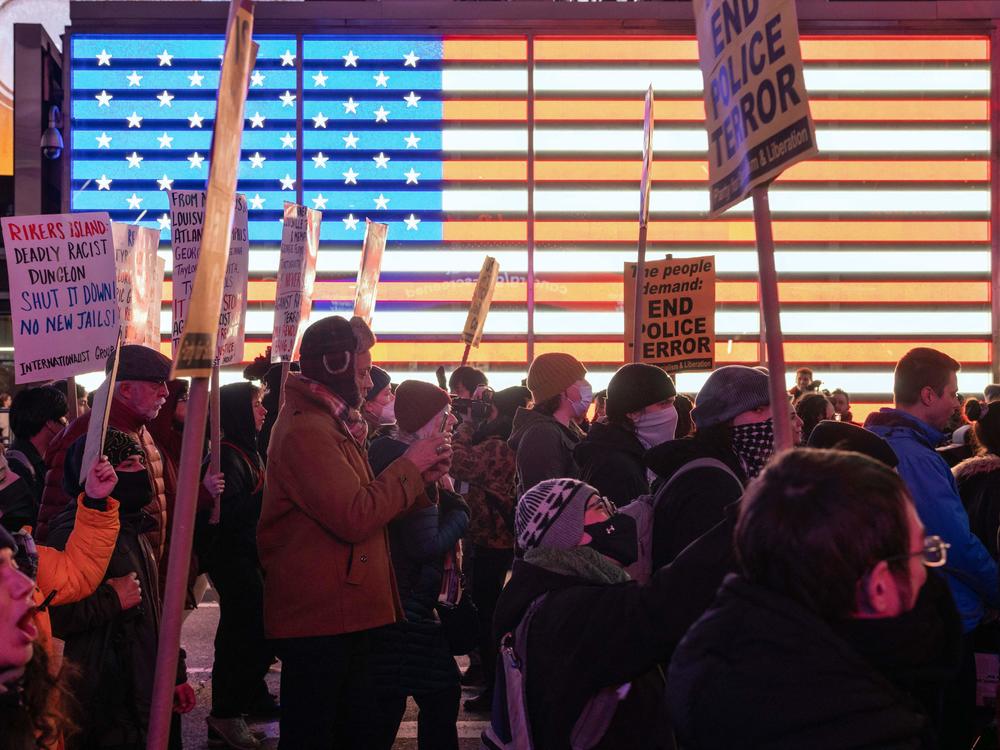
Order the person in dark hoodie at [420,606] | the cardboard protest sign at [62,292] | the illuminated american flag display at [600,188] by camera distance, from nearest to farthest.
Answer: the person in dark hoodie at [420,606] < the cardboard protest sign at [62,292] < the illuminated american flag display at [600,188]

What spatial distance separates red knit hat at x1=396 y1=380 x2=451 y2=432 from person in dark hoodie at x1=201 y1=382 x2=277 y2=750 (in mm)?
1794

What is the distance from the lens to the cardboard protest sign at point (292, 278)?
830 cm

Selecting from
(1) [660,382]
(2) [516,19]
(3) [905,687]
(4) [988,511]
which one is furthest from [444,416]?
(2) [516,19]

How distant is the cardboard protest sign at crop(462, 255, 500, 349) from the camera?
41.0 ft

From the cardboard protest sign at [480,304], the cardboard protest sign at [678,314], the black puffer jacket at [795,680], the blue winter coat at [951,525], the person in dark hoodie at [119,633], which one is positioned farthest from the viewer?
the cardboard protest sign at [480,304]

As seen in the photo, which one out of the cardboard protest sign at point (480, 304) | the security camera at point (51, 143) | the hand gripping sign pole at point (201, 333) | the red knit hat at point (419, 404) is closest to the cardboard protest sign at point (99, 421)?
the hand gripping sign pole at point (201, 333)

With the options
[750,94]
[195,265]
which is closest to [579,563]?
[750,94]

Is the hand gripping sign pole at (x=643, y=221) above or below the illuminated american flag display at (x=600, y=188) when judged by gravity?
below

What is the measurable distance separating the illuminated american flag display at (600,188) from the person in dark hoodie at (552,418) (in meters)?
10.3

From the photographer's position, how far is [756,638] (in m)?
2.18

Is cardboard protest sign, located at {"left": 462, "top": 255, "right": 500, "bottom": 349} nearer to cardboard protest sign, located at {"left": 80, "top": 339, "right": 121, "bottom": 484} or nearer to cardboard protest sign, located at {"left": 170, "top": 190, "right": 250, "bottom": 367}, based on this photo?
cardboard protest sign, located at {"left": 170, "top": 190, "right": 250, "bottom": 367}

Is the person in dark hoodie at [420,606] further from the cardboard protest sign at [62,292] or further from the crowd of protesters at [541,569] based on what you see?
the cardboard protest sign at [62,292]

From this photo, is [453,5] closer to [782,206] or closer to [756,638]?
[782,206]

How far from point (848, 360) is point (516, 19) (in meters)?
6.67
